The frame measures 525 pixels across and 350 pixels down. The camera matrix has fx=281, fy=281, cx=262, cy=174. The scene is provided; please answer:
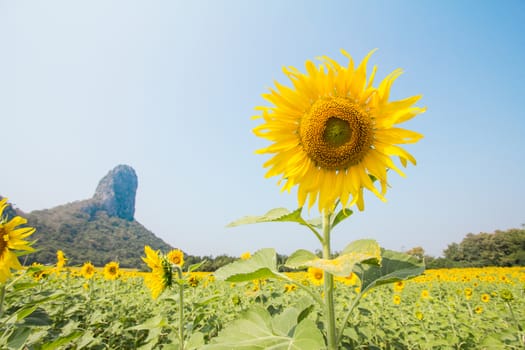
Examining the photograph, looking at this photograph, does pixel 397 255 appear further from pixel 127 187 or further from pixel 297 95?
pixel 127 187

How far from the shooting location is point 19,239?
270cm

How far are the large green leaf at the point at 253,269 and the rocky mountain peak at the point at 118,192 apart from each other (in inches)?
5774

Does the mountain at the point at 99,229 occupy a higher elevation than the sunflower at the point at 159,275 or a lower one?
higher

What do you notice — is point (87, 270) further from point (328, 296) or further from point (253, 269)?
point (328, 296)

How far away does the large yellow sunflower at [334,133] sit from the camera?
4.55 feet

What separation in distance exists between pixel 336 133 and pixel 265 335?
106 centimetres

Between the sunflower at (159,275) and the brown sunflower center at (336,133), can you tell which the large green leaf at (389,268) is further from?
the sunflower at (159,275)

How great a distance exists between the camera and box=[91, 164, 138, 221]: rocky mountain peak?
445 ft

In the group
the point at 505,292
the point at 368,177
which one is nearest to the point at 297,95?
the point at 368,177

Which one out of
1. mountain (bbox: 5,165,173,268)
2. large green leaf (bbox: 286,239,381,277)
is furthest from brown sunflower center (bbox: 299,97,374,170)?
mountain (bbox: 5,165,173,268)

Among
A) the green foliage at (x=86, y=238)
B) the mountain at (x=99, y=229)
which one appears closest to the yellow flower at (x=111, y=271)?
the mountain at (x=99, y=229)

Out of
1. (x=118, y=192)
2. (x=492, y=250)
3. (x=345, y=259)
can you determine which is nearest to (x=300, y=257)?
(x=345, y=259)

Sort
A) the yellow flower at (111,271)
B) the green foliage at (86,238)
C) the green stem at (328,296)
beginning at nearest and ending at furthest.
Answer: the green stem at (328,296) < the yellow flower at (111,271) < the green foliage at (86,238)

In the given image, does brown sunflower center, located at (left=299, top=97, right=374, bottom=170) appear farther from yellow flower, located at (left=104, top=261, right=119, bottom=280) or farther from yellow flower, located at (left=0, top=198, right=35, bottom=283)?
yellow flower, located at (left=104, top=261, right=119, bottom=280)
